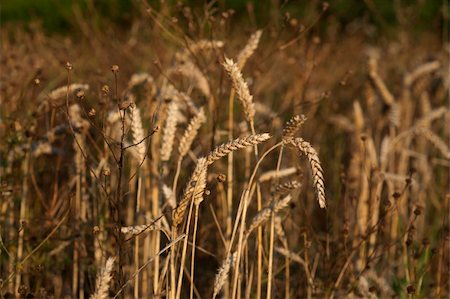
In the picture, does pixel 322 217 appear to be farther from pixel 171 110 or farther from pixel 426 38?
pixel 426 38

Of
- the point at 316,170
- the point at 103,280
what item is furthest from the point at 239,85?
the point at 103,280

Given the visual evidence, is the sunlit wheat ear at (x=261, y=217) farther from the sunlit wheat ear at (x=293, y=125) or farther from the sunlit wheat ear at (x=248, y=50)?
the sunlit wheat ear at (x=248, y=50)

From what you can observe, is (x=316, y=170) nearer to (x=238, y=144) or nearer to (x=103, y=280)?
(x=238, y=144)

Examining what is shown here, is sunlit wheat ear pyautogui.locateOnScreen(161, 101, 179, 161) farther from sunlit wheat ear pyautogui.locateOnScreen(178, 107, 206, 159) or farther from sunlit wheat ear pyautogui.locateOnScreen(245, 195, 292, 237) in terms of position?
sunlit wheat ear pyautogui.locateOnScreen(245, 195, 292, 237)

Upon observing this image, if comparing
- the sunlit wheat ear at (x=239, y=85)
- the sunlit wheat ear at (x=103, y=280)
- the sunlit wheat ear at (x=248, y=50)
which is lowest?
the sunlit wheat ear at (x=103, y=280)

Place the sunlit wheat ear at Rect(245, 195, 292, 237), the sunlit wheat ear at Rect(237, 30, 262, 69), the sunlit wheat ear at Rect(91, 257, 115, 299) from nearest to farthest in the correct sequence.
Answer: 1. the sunlit wheat ear at Rect(91, 257, 115, 299)
2. the sunlit wheat ear at Rect(245, 195, 292, 237)
3. the sunlit wheat ear at Rect(237, 30, 262, 69)

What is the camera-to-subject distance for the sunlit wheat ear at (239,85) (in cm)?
171

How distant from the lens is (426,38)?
7684 mm

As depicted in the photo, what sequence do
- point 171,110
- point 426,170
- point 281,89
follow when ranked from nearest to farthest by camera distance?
point 171,110
point 426,170
point 281,89

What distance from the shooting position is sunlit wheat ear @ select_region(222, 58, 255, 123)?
67.2 inches

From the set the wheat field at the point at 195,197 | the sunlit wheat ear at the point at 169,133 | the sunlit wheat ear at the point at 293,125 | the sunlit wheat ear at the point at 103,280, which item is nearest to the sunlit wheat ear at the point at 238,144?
the wheat field at the point at 195,197

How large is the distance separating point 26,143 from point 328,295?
103 cm

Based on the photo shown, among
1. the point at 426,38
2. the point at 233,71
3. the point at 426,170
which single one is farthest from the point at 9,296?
the point at 426,38

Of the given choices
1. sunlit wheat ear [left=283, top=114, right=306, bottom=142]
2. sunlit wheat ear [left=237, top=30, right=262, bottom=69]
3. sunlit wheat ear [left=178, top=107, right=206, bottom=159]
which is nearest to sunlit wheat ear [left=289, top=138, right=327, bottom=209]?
sunlit wheat ear [left=283, top=114, right=306, bottom=142]
